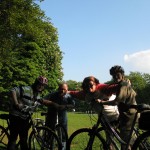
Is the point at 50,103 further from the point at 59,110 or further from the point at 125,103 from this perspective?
the point at 125,103

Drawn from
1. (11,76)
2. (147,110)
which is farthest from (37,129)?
(11,76)

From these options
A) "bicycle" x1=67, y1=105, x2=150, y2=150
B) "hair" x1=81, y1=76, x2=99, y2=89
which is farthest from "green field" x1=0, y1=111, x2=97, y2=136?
"hair" x1=81, y1=76, x2=99, y2=89

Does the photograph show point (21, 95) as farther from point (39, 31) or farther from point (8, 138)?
point (39, 31)

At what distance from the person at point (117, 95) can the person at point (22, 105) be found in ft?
3.24

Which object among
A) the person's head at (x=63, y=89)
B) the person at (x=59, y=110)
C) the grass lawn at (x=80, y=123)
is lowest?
the grass lawn at (x=80, y=123)

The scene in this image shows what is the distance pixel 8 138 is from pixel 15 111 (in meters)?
0.83

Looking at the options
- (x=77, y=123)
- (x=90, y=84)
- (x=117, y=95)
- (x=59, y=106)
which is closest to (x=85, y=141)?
(x=90, y=84)

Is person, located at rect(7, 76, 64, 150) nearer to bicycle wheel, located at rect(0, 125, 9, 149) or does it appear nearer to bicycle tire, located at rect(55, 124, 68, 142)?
bicycle wheel, located at rect(0, 125, 9, 149)

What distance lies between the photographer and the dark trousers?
855 cm

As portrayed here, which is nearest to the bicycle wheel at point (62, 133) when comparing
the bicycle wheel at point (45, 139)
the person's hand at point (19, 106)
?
the bicycle wheel at point (45, 139)

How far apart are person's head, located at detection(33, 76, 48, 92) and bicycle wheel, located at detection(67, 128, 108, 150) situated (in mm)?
1303

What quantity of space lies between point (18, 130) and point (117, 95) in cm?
256

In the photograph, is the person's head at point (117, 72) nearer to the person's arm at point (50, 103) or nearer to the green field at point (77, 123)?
the green field at point (77, 123)

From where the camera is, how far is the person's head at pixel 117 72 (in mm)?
7711
